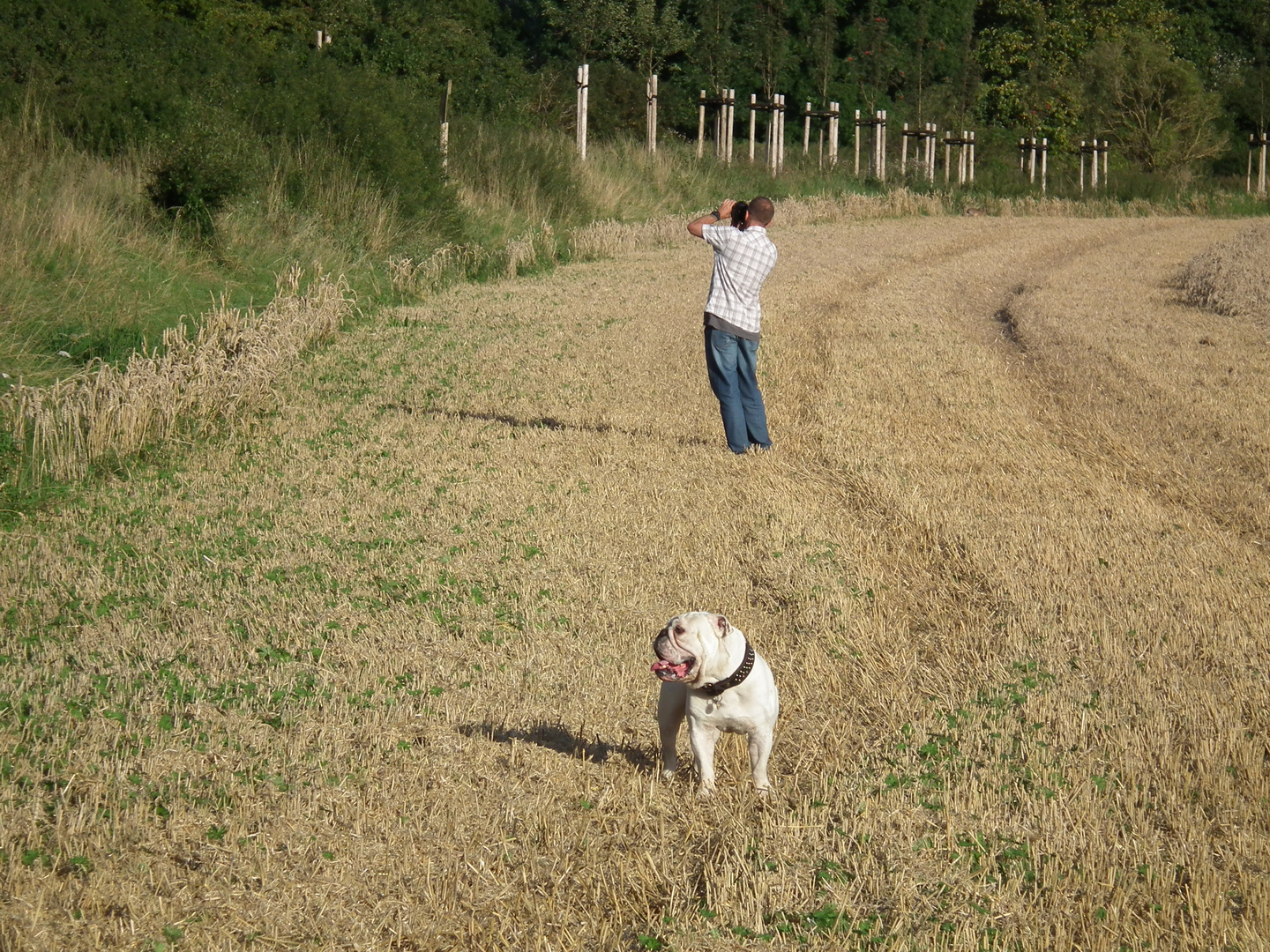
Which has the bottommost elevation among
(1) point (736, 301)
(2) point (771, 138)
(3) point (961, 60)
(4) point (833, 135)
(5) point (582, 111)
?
(1) point (736, 301)

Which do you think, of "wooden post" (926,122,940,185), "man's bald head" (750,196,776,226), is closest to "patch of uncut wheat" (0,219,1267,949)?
"man's bald head" (750,196,776,226)

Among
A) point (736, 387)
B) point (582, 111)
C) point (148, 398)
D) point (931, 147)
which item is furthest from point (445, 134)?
point (931, 147)

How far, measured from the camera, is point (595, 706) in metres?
5.32

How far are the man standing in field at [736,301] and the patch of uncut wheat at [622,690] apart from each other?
59 centimetres

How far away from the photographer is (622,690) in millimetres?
5480

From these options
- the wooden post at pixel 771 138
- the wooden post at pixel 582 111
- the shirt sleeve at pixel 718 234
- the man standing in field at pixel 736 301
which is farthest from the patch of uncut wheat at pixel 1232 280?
the wooden post at pixel 771 138

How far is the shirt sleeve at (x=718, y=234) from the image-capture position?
9.31 meters

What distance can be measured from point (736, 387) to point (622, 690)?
430cm

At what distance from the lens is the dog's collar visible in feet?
13.8

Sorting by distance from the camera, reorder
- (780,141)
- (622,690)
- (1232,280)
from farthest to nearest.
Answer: (780,141)
(1232,280)
(622,690)

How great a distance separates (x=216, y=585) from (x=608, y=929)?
3.63 meters

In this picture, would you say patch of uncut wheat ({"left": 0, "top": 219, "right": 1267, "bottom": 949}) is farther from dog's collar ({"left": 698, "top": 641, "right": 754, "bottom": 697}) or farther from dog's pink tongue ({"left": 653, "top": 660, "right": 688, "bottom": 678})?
dog's pink tongue ({"left": 653, "top": 660, "right": 688, "bottom": 678})

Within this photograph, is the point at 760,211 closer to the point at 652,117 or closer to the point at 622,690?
the point at 622,690

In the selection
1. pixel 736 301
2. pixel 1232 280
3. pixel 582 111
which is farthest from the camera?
pixel 582 111
